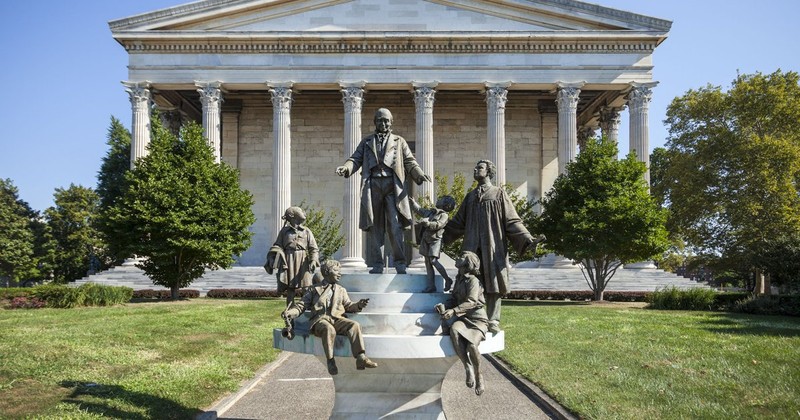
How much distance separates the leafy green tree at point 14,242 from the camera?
2258 inches

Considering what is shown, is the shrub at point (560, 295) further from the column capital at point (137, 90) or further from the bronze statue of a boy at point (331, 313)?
the bronze statue of a boy at point (331, 313)

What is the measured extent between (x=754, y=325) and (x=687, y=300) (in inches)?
332

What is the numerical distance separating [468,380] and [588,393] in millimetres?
5127

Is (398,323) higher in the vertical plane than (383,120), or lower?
lower

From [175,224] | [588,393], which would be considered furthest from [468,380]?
[175,224]

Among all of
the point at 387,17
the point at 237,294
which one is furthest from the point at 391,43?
the point at 237,294

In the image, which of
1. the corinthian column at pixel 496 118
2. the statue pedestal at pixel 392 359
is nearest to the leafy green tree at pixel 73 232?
the corinthian column at pixel 496 118

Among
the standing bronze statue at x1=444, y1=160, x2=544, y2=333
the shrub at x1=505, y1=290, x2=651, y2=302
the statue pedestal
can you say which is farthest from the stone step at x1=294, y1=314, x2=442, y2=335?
the shrub at x1=505, y1=290, x2=651, y2=302

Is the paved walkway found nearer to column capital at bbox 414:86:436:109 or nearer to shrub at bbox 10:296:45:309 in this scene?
shrub at bbox 10:296:45:309

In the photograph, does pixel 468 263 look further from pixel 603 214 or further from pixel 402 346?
pixel 603 214

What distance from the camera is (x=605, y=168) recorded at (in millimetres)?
33500

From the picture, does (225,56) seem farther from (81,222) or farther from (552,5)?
(81,222)

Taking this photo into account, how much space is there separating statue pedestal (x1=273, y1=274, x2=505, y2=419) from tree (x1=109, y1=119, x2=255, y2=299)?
77.3ft

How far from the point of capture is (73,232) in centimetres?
5978
